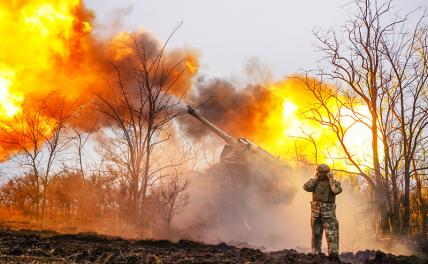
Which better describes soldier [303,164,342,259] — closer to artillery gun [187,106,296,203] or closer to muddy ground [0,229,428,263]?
muddy ground [0,229,428,263]

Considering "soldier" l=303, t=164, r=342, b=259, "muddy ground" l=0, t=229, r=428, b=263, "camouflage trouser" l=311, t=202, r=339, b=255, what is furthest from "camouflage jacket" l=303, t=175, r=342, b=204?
"muddy ground" l=0, t=229, r=428, b=263

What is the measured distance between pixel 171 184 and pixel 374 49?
34.8 feet

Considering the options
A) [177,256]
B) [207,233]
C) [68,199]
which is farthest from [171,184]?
[177,256]

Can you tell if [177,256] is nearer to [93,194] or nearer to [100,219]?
[100,219]

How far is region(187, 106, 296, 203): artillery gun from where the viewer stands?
22125 mm

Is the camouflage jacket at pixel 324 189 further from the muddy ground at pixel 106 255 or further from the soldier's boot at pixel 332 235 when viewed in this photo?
the muddy ground at pixel 106 255

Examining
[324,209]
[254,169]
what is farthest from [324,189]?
[254,169]

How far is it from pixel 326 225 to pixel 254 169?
36.5 feet

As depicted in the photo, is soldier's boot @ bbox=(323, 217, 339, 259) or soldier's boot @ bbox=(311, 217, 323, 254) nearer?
soldier's boot @ bbox=(323, 217, 339, 259)

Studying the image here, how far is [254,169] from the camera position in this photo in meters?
22.2

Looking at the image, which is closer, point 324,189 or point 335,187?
point 335,187

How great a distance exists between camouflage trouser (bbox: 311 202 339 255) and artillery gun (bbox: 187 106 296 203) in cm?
1062

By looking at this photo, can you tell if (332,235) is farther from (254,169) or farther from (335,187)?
(254,169)

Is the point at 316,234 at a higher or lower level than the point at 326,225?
lower
